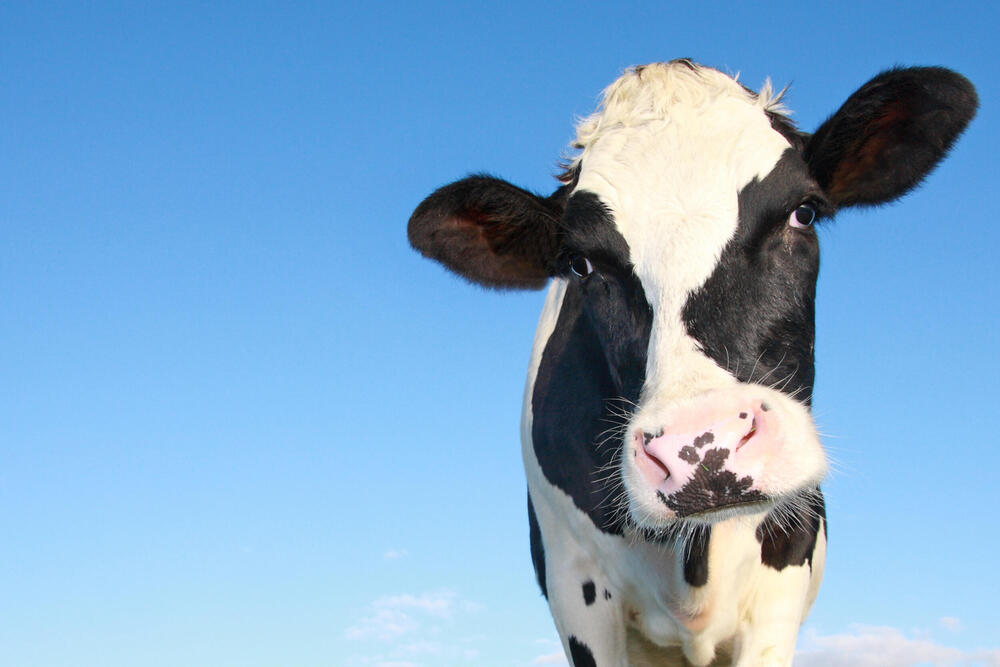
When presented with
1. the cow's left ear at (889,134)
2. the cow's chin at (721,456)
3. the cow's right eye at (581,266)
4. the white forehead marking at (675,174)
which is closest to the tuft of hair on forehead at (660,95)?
the white forehead marking at (675,174)

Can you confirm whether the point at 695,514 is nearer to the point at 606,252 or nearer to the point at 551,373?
the point at 606,252

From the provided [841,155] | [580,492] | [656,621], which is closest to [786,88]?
[841,155]

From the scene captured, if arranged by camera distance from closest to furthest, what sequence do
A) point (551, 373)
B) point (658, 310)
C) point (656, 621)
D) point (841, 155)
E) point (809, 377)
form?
point (658, 310) < point (809, 377) < point (841, 155) < point (656, 621) < point (551, 373)

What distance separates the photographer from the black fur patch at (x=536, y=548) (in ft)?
23.3

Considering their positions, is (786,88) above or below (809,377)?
above

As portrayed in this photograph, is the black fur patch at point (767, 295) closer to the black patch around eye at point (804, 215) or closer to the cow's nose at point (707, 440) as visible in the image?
the black patch around eye at point (804, 215)

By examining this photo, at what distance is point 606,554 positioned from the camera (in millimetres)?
6098

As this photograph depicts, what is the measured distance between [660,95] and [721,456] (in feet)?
8.74

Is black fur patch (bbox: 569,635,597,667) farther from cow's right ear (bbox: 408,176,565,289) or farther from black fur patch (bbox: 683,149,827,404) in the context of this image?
cow's right ear (bbox: 408,176,565,289)

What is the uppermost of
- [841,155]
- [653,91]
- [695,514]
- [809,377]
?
[653,91]

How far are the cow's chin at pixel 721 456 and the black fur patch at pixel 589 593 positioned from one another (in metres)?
1.81

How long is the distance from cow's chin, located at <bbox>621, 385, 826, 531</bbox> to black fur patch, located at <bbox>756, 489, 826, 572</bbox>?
1463mm

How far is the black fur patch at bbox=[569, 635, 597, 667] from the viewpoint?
6223mm

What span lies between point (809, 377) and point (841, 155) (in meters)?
1.29
